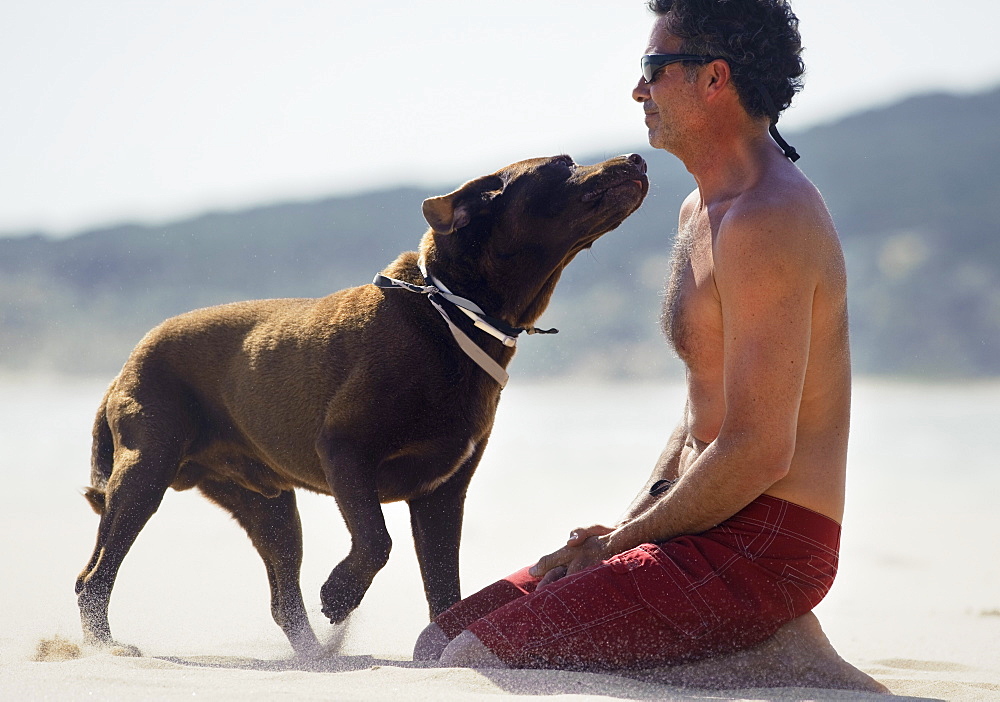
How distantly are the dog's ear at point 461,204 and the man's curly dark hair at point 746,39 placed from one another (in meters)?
1.02

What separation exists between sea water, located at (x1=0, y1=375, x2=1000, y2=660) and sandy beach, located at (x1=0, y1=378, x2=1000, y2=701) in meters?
0.03

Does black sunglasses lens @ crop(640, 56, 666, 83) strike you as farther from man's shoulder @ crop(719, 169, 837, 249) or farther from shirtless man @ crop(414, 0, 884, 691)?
man's shoulder @ crop(719, 169, 837, 249)

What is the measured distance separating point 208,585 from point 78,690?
3643mm

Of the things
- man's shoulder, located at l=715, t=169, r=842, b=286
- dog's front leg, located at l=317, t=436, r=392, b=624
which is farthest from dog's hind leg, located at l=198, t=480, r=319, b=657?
man's shoulder, located at l=715, t=169, r=842, b=286

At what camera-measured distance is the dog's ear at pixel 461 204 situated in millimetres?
4168

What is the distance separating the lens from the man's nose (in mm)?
3865

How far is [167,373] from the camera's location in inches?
186

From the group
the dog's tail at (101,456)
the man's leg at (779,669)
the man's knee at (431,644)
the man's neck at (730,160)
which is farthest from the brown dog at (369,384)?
the man's leg at (779,669)

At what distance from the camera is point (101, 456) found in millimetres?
5016

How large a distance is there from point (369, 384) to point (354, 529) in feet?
1.75

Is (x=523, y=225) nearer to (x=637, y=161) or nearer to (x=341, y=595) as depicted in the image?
(x=637, y=161)

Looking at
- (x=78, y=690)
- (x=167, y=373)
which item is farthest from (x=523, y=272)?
(x=78, y=690)

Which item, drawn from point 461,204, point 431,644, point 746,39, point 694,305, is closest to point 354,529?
point 431,644

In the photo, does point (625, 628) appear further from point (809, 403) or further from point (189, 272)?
point (189, 272)
